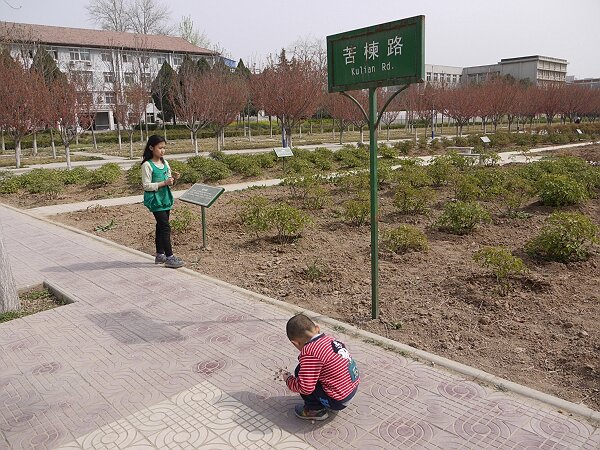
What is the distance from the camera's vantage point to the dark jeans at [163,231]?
609cm

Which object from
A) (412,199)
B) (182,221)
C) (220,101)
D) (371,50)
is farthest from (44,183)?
(220,101)

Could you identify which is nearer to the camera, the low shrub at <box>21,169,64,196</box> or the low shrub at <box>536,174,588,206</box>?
the low shrub at <box>536,174,588,206</box>

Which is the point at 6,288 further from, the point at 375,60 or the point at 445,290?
the point at 445,290

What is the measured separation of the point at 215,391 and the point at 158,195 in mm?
3227

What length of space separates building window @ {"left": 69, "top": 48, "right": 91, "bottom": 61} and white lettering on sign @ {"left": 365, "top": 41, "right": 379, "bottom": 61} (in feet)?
176

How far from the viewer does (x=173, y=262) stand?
6.15 m

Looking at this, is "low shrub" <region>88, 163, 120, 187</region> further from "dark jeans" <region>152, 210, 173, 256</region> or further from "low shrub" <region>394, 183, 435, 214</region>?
"low shrub" <region>394, 183, 435, 214</region>

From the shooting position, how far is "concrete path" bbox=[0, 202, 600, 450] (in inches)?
110

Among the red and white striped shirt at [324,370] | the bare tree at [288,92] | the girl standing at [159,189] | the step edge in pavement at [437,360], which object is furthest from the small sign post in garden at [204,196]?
the bare tree at [288,92]

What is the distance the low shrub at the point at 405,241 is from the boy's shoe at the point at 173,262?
250 cm

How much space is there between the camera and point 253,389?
3.32 m

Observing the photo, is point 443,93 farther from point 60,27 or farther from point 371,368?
point 60,27

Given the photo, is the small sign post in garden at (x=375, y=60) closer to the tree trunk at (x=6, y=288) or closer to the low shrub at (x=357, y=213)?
the tree trunk at (x=6, y=288)

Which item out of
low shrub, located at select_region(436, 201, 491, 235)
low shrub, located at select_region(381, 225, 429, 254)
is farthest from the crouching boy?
low shrub, located at select_region(436, 201, 491, 235)
